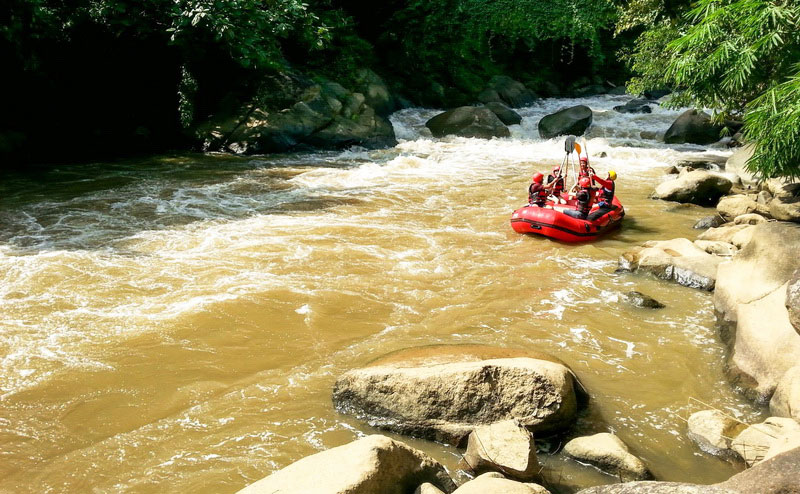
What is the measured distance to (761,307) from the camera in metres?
5.23

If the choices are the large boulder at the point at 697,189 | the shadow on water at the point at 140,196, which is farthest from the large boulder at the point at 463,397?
the large boulder at the point at 697,189

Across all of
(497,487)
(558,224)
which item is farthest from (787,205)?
(497,487)

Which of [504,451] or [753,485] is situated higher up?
[753,485]

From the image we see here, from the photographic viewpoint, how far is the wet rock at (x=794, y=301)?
447 cm

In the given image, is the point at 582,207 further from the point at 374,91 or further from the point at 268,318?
the point at 374,91

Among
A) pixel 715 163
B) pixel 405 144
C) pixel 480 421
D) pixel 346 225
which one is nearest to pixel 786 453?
pixel 480 421

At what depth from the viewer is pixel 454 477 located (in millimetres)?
3738

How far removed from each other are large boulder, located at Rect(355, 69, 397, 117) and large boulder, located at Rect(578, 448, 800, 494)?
50.3 ft

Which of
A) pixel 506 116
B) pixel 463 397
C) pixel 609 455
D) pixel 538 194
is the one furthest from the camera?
pixel 506 116

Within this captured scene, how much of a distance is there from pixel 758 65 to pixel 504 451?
18.2 ft

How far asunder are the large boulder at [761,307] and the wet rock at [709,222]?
3.53 meters

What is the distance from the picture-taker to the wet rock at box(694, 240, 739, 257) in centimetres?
770

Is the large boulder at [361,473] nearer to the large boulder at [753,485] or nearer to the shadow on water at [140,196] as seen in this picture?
the large boulder at [753,485]

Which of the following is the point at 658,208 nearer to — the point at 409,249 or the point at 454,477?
the point at 409,249
